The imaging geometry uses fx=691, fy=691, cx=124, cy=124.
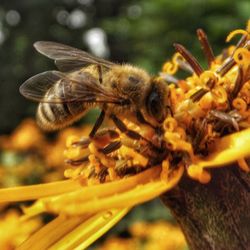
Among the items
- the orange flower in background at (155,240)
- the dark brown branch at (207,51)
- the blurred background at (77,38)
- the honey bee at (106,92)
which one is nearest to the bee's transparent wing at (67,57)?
the honey bee at (106,92)

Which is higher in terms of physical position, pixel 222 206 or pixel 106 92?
pixel 106 92

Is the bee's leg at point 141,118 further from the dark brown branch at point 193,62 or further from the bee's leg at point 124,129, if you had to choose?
the dark brown branch at point 193,62

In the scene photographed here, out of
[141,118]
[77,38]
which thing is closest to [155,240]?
[141,118]

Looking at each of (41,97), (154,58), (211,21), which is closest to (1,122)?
(154,58)

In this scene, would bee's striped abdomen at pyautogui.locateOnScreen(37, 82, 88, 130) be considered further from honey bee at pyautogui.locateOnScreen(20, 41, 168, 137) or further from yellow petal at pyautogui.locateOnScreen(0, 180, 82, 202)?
yellow petal at pyautogui.locateOnScreen(0, 180, 82, 202)

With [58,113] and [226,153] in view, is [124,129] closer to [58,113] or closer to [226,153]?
[58,113]
